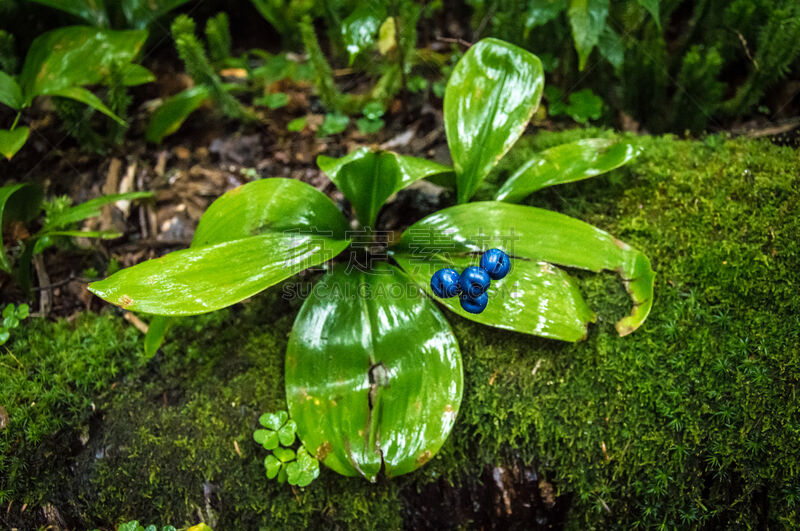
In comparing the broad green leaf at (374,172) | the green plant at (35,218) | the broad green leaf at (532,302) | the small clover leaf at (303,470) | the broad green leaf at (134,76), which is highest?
the broad green leaf at (134,76)

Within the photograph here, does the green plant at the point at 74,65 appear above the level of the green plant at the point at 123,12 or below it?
below

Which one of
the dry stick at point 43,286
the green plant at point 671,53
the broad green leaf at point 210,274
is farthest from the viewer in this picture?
the green plant at point 671,53

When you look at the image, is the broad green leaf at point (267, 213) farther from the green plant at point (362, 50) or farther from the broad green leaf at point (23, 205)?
the broad green leaf at point (23, 205)

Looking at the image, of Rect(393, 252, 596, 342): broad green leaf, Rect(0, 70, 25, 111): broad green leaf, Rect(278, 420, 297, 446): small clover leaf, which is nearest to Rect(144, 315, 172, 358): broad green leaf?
Rect(278, 420, 297, 446): small clover leaf

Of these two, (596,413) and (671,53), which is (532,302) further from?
(671,53)

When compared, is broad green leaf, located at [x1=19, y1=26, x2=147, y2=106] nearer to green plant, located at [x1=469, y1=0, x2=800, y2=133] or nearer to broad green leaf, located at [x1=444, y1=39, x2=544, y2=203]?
broad green leaf, located at [x1=444, y1=39, x2=544, y2=203]

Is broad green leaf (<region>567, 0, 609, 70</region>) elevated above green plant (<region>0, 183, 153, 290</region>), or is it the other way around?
broad green leaf (<region>567, 0, 609, 70</region>)

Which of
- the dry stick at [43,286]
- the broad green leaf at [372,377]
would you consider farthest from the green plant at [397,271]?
the dry stick at [43,286]
